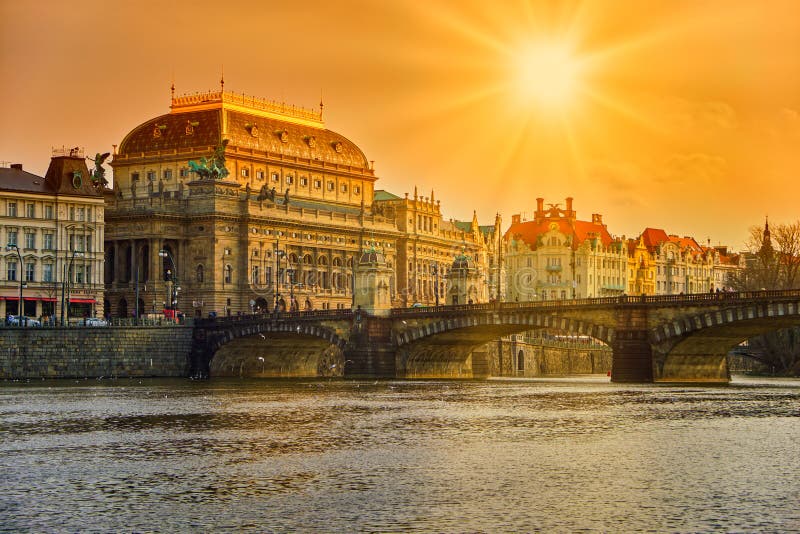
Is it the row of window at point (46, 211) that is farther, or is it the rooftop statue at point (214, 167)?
the rooftop statue at point (214, 167)

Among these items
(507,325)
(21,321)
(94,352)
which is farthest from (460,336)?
(21,321)

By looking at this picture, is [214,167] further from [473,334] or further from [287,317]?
[473,334]

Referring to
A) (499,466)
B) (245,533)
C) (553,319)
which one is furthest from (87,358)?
(245,533)

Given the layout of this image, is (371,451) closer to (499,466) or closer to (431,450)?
(431,450)

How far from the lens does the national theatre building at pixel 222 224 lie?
6821 inches

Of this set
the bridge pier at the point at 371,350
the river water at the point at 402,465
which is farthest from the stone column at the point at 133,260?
the river water at the point at 402,465

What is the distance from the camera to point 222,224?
575 feet

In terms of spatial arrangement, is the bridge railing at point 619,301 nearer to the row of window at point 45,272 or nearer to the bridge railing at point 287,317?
the bridge railing at point 287,317

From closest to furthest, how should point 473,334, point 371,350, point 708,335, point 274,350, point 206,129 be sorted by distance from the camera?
1. point 708,335
2. point 473,334
3. point 371,350
4. point 274,350
5. point 206,129

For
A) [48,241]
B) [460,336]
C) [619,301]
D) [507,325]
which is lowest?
[460,336]

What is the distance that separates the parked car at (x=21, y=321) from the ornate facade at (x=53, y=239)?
5412mm

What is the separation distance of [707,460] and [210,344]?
306 ft

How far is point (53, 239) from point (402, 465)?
101216mm

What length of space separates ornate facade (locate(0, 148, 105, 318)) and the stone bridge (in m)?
16.2
